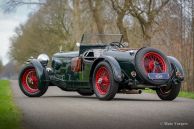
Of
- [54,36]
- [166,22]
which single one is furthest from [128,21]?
[54,36]

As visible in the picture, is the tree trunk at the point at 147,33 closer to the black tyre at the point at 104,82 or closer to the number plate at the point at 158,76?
the black tyre at the point at 104,82

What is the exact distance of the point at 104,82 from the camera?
13906mm

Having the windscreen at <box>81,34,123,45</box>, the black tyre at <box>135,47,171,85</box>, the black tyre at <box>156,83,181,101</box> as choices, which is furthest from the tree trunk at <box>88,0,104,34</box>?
the black tyre at <box>135,47,171,85</box>

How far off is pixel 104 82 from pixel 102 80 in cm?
8

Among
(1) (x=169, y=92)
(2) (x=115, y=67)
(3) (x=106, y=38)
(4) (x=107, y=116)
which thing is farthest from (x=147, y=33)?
(4) (x=107, y=116)

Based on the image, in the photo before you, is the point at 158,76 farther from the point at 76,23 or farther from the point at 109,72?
the point at 76,23

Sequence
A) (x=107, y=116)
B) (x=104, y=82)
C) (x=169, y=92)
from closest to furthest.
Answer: (x=107, y=116) < (x=104, y=82) < (x=169, y=92)

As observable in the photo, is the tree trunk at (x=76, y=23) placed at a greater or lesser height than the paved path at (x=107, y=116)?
greater

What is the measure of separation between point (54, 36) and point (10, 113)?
51.6 m

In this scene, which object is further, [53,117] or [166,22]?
[166,22]

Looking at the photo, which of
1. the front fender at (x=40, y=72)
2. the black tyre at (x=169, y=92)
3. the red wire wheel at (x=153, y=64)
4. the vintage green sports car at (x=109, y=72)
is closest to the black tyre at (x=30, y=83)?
the vintage green sports car at (x=109, y=72)

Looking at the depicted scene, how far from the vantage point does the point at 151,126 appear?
26.6 ft

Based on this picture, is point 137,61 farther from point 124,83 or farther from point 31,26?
point 31,26

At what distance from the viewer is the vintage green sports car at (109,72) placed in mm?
13367
